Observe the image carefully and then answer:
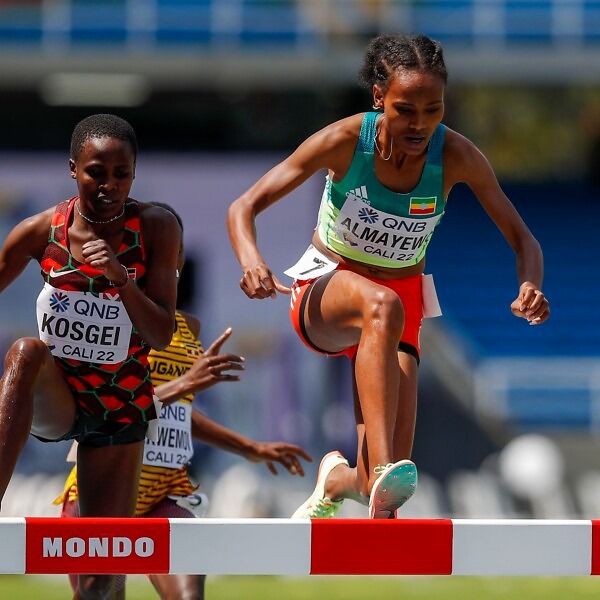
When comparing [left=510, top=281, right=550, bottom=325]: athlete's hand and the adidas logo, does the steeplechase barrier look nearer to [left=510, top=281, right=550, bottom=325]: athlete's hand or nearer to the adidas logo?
[left=510, top=281, right=550, bottom=325]: athlete's hand

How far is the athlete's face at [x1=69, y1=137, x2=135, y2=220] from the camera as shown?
486cm

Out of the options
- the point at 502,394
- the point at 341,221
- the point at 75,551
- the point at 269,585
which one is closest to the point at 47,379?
the point at 75,551

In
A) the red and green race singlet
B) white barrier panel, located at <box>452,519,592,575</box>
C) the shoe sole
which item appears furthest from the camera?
the red and green race singlet

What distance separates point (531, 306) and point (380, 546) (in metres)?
1.28

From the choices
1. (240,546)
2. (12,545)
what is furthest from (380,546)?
(12,545)

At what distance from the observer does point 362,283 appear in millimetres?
5293

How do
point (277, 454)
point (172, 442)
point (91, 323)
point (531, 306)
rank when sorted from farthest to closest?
point (277, 454), point (172, 442), point (531, 306), point (91, 323)

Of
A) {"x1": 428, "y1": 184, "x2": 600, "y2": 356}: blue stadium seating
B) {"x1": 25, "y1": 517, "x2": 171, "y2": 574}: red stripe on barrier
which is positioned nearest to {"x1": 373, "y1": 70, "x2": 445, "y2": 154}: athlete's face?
{"x1": 25, "y1": 517, "x2": 171, "y2": 574}: red stripe on barrier

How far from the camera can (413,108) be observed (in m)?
5.14

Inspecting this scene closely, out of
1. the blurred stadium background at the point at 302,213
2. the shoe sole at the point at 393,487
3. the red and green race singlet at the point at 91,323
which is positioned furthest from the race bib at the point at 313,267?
the blurred stadium background at the point at 302,213

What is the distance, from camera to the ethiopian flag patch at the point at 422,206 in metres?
5.39

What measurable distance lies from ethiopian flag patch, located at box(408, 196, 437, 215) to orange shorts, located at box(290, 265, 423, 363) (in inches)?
13.9

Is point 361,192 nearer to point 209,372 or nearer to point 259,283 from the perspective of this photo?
point 259,283

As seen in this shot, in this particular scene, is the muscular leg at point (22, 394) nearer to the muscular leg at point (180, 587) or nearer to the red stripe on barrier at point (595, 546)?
the muscular leg at point (180, 587)
